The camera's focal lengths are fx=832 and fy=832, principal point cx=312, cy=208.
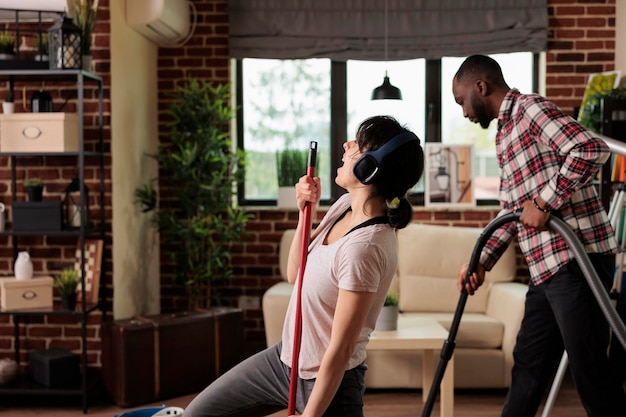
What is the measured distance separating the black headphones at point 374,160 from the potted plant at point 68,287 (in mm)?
2798

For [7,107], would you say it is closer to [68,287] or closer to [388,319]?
[68,287]

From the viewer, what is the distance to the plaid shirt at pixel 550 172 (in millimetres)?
2553

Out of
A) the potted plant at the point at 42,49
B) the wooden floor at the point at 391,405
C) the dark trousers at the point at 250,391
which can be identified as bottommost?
the wooden floor at the point at 391,405

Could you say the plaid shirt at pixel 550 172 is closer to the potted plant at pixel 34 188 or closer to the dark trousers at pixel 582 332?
the dark trousers at pixel 582 332

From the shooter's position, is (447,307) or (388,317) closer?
(388,317)

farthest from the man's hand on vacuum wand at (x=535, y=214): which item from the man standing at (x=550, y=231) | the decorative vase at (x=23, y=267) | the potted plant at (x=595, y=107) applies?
the decorative vase at (x=23, y=267)

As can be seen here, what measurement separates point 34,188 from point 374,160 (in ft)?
9.68

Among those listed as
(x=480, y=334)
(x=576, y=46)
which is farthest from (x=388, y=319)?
(x=576, y=46)

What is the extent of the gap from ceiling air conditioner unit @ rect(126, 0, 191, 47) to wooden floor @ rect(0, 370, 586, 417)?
7.13 ft

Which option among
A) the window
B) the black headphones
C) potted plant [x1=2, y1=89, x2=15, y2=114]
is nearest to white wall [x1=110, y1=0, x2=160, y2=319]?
potted plant [x1=2, y1=89, x2=15, y2=114]

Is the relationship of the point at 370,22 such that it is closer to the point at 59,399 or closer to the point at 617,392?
the point at 59,399

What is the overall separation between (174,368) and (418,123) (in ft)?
7.86

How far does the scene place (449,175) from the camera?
5672 millimetres

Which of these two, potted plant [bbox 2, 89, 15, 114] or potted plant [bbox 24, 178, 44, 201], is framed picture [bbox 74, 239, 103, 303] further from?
potted plant [bbox 2, 89, 15, 114]
